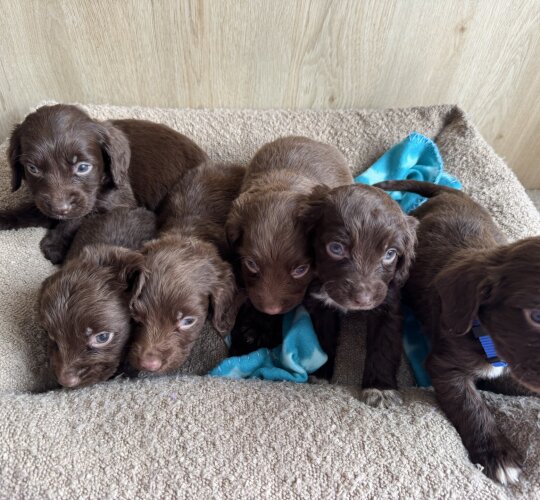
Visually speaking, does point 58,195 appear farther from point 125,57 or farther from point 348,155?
point 348,155

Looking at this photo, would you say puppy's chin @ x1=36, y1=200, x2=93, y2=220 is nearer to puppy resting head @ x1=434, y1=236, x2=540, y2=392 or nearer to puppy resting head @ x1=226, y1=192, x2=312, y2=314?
puppy resting head @ x1=226, y1=192, x2=312, y2=314

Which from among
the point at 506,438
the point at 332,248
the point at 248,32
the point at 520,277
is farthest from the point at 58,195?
the point at 506,438

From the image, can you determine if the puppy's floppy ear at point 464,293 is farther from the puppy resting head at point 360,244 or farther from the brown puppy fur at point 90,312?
the brown puppy fur at point 90,312

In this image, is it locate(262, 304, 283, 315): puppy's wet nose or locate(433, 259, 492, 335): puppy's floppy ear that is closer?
locate(433, 259, 492, 335): puppy's floppy ear

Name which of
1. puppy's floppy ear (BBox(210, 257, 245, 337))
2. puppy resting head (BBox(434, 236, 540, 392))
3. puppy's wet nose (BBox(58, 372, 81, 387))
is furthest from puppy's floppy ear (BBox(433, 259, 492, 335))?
puppy's wet nose (BBox(58, 372, 81, 387))

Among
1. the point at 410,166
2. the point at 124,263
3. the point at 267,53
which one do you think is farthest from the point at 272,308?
the point at 267,53

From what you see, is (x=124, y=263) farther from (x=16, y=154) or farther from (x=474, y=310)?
(x=474, y=310)
